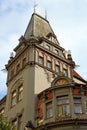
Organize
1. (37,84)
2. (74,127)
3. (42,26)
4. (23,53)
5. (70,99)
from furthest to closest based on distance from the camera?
1. (42,26)
2. (23,53)
3. (37,84)
4. (70,99)
5. (74,127)

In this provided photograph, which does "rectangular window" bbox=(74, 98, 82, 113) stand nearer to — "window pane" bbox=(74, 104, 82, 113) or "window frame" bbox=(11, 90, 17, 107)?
"window pane" bbox=(74, 104, 82, 113)

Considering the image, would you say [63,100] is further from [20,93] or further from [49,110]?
[20,93]

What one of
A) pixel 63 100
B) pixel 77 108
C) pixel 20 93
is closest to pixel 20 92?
pixel 20 93

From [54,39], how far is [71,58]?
387 cm

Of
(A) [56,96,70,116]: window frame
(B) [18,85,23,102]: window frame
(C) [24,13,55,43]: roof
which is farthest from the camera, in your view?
(C) [24,13,55,43]: roof

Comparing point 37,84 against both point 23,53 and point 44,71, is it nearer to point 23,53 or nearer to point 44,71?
point 44,71

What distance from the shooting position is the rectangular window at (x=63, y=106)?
3073 cm

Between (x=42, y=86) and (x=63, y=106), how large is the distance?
5.80 metres

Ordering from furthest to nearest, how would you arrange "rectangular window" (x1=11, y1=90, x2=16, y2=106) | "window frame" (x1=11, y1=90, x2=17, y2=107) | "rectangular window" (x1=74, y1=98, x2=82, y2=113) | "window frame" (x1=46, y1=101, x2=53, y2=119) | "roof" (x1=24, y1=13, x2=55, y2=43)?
"roof" (x1=24, y1=13, x2=55, y2=43) < "rectangular window" (x1=11, y1=90, x2=16, y2=106) < "window frame" (x1=11, y1=90, x2=17, y2=107) < "window frame" (x1=46, y1=101, x2=53, y2=119) < "rectangular window" (x1=74, y1=98, x2=82, y2=113)

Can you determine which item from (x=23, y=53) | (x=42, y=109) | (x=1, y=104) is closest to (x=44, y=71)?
(x=23, y=53)

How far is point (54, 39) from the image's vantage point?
43969mm

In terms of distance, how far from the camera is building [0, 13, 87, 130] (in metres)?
30.8

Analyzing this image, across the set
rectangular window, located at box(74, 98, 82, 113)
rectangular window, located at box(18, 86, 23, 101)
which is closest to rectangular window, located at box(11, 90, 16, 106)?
rectangular window, located at box(18, 86, 23, 101)

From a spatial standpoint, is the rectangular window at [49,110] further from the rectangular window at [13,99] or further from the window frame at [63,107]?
the rectangular window at [13,99]
